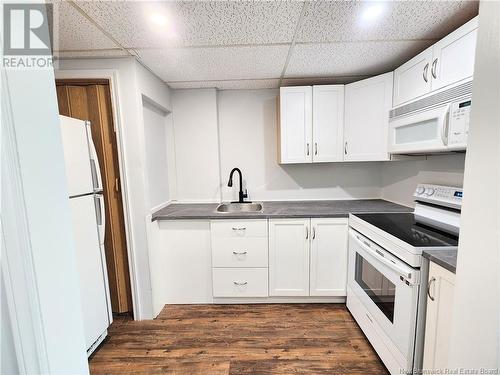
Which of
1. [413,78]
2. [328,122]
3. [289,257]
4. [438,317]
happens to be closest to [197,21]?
[328,122]

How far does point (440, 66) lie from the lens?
143 cm

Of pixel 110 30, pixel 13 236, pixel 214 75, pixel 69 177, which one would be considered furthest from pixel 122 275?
pixel 214 75

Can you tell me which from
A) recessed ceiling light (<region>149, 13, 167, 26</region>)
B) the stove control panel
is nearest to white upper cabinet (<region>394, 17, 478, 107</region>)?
the stove control panel

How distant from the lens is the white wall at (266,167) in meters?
2.60

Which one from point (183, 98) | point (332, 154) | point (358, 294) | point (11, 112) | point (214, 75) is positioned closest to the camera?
point (11, 112)

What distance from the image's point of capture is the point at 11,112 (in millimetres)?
494

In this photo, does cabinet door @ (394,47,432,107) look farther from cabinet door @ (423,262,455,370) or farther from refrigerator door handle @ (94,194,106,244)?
refrigerator door handle @ (94,194,106,244)

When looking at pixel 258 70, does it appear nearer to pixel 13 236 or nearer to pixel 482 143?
pixel 482 143

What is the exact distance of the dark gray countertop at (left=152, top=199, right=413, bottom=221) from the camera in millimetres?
2041

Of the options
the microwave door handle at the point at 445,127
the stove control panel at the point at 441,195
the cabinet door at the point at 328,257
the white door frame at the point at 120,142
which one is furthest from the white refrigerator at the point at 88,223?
the stove control panel at the point at 441,195

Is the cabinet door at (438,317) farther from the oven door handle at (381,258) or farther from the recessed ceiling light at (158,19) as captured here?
the recessed ceiling light at (158,19)

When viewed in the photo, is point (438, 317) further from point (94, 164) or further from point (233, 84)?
point (233, 84)

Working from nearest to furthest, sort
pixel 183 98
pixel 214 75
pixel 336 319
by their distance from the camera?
pixel 336 319 < pixel 214 75 < pixel 183 98

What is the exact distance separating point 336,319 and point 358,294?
34cm
